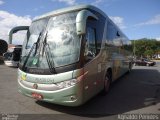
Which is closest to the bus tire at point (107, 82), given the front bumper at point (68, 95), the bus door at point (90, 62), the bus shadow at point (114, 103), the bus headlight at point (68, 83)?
the bus shadow at point (114, 103)

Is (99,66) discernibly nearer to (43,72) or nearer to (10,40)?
(43,72)

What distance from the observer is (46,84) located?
5.69 metres

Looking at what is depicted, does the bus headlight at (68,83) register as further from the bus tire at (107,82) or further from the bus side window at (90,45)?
the bus tire at (107,82)

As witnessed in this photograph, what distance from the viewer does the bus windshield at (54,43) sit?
5.64 meters

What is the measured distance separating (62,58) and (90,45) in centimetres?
110

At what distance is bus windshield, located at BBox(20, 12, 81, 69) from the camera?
5.64m

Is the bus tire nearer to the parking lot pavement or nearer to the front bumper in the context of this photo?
the parking lot pavement

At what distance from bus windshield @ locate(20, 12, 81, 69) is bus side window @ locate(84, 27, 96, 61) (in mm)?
409

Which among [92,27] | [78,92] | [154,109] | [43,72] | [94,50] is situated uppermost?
[92,27]

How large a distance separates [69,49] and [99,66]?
1.72 metres

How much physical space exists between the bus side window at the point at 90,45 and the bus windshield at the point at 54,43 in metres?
0.41

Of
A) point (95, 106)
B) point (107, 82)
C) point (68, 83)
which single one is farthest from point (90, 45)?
point (107, 82)

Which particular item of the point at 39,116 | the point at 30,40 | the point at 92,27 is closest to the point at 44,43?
the point at 30,40

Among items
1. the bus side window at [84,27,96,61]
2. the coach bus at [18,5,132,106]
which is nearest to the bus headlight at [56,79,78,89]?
the coach bus at [18,5,132,106]
